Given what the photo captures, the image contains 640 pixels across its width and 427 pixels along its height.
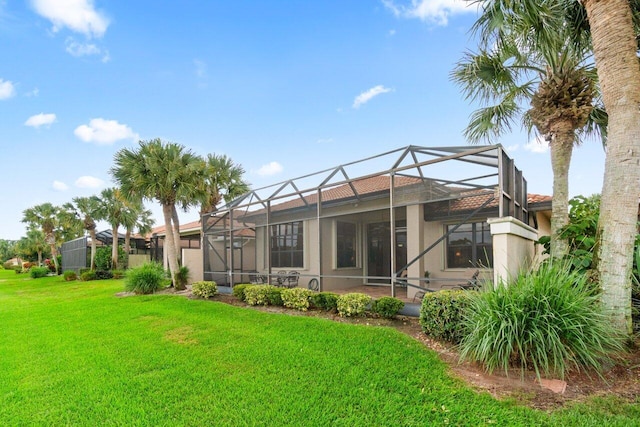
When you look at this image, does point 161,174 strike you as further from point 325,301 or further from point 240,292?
point 325,301

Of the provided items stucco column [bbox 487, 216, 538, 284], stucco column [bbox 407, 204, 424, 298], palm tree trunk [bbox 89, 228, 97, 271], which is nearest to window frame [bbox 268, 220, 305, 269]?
stucco column [bbox 407, 204, 424, 298]

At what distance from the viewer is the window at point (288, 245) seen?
1323 cm

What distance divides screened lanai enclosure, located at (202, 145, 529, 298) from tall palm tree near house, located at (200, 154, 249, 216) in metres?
2.34

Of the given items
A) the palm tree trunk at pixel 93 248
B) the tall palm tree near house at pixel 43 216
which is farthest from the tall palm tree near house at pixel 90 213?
the tall palm tree near house at pixel 43 216

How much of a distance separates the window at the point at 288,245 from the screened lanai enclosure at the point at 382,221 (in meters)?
0.04

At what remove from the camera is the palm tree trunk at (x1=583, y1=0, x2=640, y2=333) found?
423 cm

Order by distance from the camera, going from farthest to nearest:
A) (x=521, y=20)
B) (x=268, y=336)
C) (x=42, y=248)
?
1. (x=42, y=248)
2. (x=268, y=336)
3. (x=521, y=20)

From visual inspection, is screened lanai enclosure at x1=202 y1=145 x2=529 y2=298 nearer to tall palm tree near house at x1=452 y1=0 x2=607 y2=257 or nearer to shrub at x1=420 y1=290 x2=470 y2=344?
shrub at x1=420 y1=290 x2=470 y2=344

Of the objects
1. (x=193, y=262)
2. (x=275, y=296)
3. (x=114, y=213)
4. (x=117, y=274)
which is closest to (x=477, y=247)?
(x=275, y=296)

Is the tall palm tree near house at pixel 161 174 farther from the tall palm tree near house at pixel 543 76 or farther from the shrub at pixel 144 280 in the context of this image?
the tall palm tree near house at pixel 543 76

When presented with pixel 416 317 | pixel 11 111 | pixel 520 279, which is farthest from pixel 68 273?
pixel 520 279

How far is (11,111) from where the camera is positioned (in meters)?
14.2

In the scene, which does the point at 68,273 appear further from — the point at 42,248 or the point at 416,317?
the point at 416,317

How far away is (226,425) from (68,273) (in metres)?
27.8
